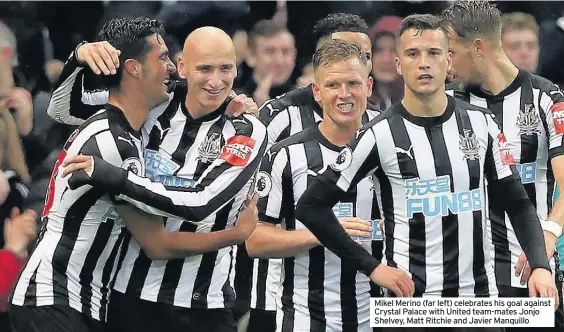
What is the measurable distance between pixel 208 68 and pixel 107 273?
0.86 m

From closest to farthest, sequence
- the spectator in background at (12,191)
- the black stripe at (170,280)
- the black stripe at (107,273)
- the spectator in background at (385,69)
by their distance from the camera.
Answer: the black stripe at (107,273)
the black stripe at (170,280)
the spectator in background at (385,69)
the spectator in background at (12,191)

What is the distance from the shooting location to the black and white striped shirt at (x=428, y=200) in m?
3.87

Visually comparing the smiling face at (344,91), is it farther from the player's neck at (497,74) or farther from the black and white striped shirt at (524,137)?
the player's neck at (497,74)

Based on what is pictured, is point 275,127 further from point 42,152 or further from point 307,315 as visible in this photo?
point 42,152

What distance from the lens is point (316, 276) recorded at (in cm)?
433

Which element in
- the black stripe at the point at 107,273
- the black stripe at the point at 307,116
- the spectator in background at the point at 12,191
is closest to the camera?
the black stripe at the point at 107,273

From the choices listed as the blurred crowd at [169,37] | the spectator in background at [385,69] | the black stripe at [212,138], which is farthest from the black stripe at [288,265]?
the blurred crowd at [169,37]

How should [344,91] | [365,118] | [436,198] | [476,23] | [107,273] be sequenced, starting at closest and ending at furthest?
1. [436,198]
2. [107,273]
3. [344,91]
4. [365,118]
5. [476,23]

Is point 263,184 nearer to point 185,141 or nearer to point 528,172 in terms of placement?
point 185,141

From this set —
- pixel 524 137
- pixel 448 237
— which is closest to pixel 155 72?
pixel 448 237

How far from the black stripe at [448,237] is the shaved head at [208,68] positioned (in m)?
0.88

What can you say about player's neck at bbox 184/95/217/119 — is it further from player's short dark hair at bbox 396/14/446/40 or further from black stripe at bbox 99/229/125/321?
player's short dark hair at bbox 396/14/446/40

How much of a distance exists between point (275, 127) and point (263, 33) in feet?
3.41

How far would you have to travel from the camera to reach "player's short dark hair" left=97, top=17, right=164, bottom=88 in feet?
13.9
